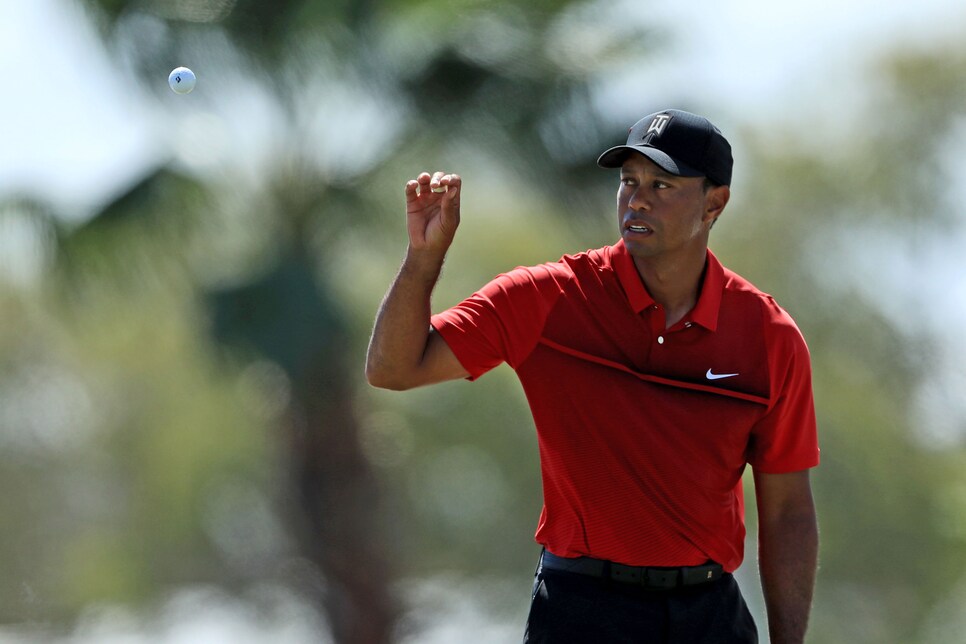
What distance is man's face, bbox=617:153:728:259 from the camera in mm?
4484

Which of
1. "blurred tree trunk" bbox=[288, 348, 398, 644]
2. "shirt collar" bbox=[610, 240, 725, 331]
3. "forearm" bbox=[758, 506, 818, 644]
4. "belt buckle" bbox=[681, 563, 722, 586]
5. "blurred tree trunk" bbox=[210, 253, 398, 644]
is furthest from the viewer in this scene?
"blurred tree trunk" bbox=[288, 348, 398, 644]

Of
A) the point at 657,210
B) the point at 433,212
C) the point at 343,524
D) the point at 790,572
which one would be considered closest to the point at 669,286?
the point at 657,210

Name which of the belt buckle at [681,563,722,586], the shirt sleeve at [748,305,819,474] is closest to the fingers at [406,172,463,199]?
the shirt sleeve at [748,305,819,474]

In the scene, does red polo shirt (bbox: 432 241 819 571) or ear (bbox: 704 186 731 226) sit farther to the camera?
ear (bbox: 704 186 731 226)

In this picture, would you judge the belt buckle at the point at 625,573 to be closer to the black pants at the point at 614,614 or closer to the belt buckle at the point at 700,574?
the black pants at the point at 614,614

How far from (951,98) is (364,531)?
1796 cm

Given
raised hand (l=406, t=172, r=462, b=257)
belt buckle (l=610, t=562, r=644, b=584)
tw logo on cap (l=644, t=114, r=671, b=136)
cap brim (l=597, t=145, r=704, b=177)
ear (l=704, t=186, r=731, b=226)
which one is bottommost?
belt buckle (l=610, t=562, r=644, b=584)

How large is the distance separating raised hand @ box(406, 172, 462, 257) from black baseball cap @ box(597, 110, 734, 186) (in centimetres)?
59

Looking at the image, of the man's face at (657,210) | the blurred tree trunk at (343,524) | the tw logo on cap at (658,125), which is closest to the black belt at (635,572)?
the man's face at (657,210)

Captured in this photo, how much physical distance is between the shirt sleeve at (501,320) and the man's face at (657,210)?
0.28 meters

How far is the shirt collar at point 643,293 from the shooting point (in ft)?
14.8

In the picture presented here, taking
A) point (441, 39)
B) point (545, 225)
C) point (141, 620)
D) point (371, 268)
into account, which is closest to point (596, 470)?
point (441, 39)

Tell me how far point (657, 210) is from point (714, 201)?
0.90ft

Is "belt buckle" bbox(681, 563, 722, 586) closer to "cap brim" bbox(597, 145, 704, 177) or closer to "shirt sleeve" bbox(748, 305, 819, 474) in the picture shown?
"shirt sleeve" bbox(748, 305, 819, 474)
